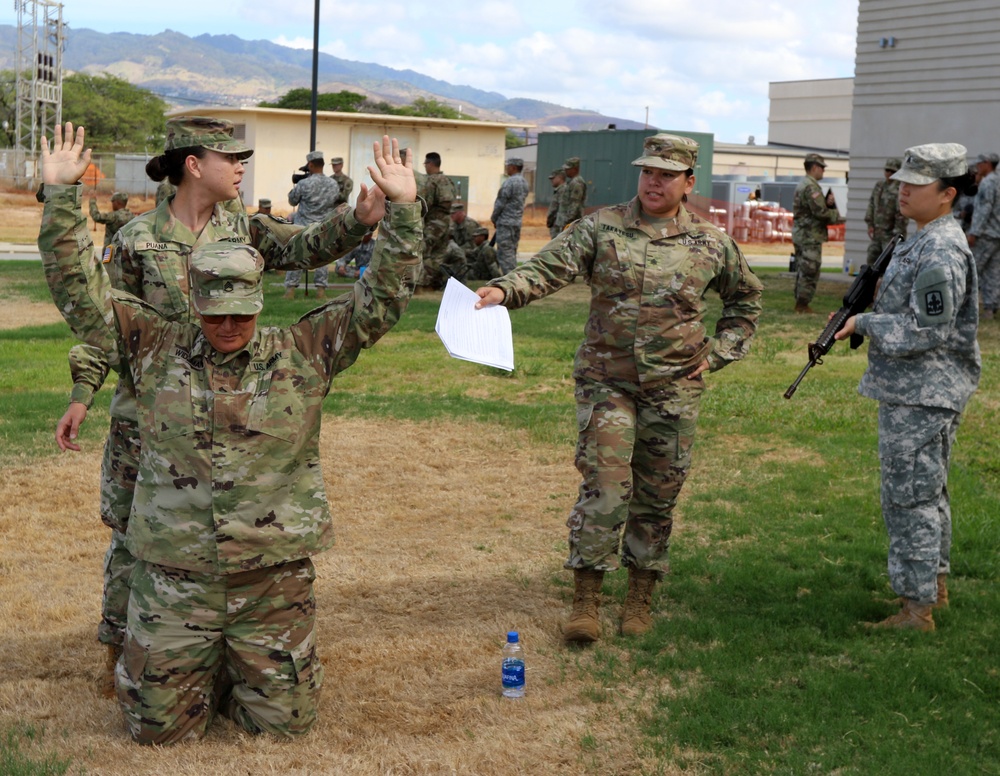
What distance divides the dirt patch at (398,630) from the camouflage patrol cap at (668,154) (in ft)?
7.26

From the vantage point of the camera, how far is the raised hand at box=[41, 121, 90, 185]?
4051 millimetres

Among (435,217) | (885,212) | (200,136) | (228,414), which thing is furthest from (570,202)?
(228,414)

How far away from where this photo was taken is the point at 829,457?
9195mm

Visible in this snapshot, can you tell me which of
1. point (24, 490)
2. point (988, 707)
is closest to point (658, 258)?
point (988, 707)

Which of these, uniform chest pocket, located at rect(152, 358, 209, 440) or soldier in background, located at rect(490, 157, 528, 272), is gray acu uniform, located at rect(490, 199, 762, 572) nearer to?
uniform chest pocket, located at rect(152, 358, 209, 440)

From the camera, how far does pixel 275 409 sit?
14.3 feet

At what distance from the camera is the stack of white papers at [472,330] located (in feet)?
15.1

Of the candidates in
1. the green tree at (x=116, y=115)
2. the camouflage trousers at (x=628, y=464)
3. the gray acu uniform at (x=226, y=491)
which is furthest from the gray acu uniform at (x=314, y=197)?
the green tree at (x=116, y=115)

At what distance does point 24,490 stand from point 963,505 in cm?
623

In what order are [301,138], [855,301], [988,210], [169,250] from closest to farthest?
[169,250], [855,301], [988,210], [301,138]

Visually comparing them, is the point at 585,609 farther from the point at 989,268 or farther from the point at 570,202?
the point at 570,202

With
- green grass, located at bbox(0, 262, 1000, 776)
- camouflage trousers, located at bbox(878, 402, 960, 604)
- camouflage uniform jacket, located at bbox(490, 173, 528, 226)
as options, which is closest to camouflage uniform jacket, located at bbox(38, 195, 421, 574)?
green grass, located at bbox(0, 262, 1000, 776)

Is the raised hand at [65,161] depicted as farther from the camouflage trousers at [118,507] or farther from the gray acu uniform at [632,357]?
the gray acu uniform at [632,357]

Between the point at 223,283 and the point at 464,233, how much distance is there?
58.9 ft
